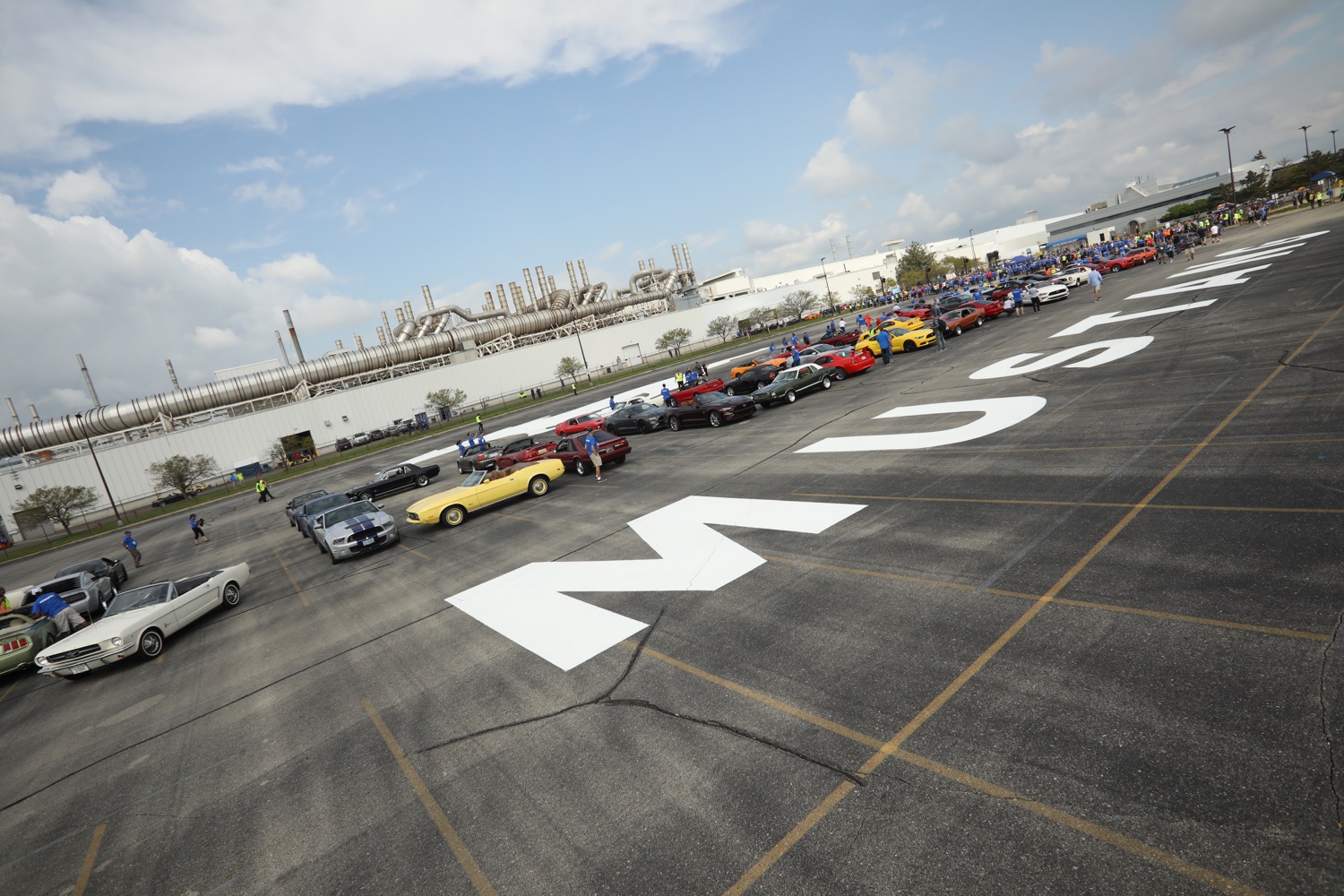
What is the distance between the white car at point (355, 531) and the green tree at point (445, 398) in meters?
49.8

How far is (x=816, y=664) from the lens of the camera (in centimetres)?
616

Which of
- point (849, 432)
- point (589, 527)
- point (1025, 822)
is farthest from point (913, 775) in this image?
point (849, 432)

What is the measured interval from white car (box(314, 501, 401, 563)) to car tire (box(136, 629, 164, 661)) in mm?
4143

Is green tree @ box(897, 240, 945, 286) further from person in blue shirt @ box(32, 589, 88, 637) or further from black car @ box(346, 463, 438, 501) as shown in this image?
person in blue shirt @ box(32, 589, 88, 637)

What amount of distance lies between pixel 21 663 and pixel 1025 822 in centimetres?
1835

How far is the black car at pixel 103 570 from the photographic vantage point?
2067 cm

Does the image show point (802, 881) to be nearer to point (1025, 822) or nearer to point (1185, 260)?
point (1025, 822)

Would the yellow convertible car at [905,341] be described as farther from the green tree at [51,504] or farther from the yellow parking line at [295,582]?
the green tree at [51,504]

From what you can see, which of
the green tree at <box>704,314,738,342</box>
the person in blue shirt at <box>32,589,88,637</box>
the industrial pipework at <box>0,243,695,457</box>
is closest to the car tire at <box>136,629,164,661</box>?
the person in blue shirt at <box>32,589,88,637</box>

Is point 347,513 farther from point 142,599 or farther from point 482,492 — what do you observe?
point 142,599

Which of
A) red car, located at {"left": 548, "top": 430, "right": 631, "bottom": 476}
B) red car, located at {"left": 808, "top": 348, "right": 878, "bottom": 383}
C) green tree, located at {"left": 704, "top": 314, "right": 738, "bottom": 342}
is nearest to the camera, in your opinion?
red car, located at {"left": 548, "top": 430, "right": 631, "bottom": 476}

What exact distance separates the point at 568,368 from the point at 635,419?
48.3 metres

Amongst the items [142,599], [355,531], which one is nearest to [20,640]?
[142,599]

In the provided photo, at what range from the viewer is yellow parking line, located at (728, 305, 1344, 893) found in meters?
4.04
